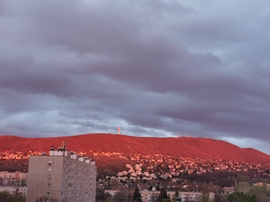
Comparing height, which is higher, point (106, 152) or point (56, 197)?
point (106, 152)

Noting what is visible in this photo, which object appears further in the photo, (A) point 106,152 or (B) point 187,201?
(A) point 106,152

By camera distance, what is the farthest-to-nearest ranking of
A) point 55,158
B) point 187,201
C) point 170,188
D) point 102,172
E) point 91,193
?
1. point 102,172
2. point 170,188
3. point 187,201
4. point 91,193
5. point 55,158

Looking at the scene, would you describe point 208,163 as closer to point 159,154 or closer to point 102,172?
point 159,154

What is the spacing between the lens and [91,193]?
250 feet

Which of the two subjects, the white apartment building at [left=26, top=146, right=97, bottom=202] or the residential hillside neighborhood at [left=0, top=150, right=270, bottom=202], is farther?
the residential hillside neighborhood at [left=0, top=150, right=270, bottom=202]

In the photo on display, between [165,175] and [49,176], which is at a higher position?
[165,175]

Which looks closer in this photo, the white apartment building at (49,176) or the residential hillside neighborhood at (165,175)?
the white apartment building at (49,176)

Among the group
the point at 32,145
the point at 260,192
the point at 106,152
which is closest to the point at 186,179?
the point at 106,152

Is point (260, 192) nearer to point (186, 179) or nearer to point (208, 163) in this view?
point (186, 179)

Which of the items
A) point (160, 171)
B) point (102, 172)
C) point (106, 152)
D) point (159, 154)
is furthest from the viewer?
point (159, 154)

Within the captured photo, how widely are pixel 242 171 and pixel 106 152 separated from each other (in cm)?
5722

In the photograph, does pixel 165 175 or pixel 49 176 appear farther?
pixel 165 175

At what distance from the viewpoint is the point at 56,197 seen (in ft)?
170

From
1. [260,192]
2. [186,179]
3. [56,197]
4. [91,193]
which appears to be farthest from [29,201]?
[186,179]
